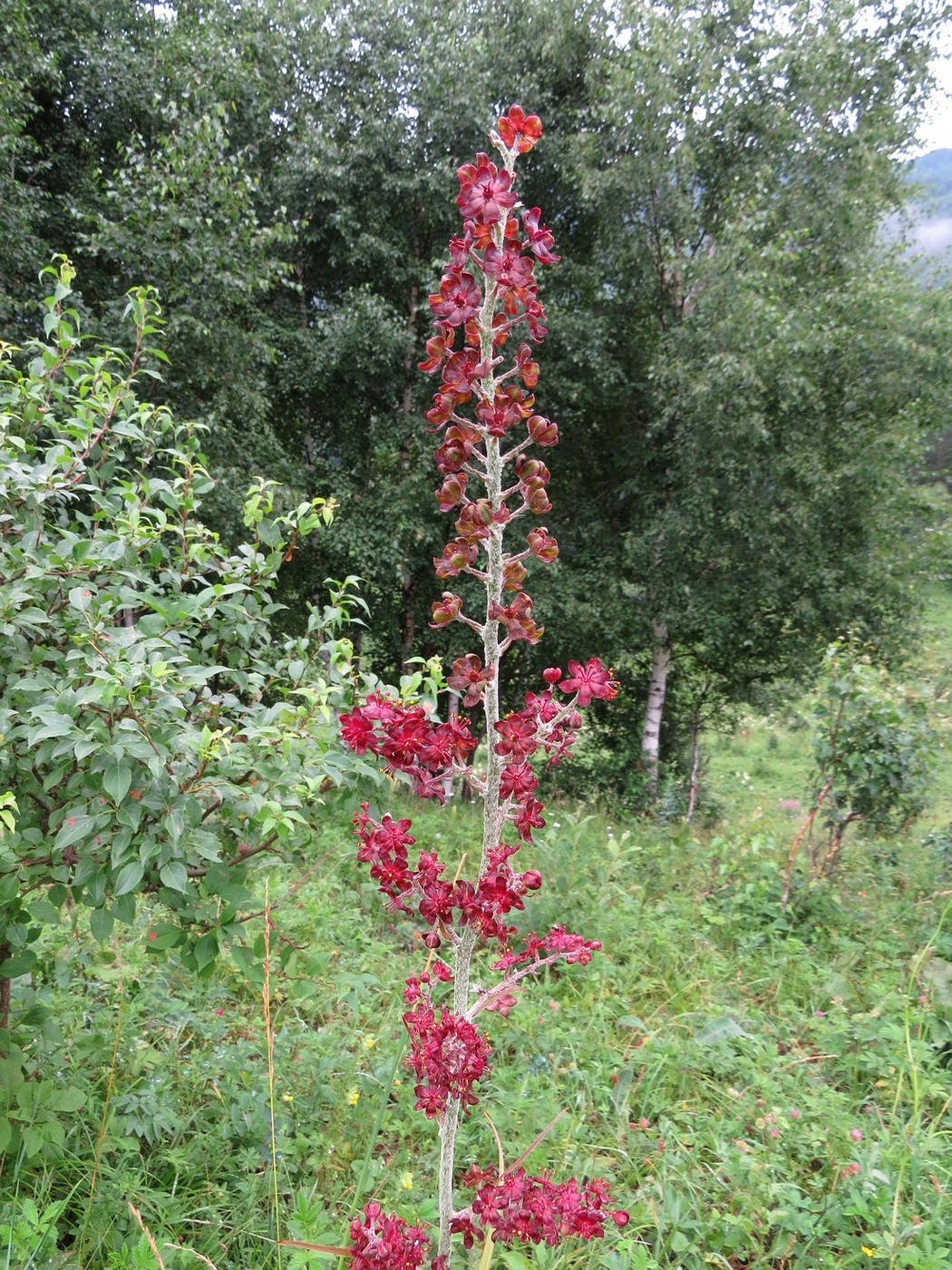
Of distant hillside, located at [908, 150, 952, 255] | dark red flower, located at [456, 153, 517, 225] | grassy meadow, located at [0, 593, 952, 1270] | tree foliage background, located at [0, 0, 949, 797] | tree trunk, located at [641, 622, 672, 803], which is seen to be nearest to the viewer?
dark red flower, located at [456, 153, 517, 225]

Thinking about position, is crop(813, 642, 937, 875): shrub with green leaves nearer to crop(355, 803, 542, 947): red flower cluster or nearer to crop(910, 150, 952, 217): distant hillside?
crop(355, 803, 542, 947): red flower cluster

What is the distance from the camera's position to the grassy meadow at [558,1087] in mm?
2238

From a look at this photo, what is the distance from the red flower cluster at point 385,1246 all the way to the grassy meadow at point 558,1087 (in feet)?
1.57

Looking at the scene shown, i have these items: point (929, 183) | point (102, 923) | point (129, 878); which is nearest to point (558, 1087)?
point (102, 923)

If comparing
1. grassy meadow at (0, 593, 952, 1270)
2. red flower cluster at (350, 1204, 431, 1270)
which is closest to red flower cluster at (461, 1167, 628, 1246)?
red flower cluster at (350, 1204, 431, 1270)

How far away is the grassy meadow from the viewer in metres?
2.24

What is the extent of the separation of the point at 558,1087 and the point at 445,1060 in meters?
1.96

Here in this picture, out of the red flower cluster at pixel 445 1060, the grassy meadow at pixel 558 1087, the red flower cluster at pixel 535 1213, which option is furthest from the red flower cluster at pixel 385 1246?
the grassy meadow at pixel 558 1087

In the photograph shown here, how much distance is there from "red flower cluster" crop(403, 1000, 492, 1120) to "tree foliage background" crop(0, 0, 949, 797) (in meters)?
7.01

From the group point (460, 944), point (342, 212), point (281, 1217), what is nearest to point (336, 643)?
point (460, 944)

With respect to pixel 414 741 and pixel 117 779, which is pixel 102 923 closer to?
pixel 117 779

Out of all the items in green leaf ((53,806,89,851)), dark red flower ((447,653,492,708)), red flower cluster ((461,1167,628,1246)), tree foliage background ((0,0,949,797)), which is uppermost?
tree foliage background ((0,0,949,797))

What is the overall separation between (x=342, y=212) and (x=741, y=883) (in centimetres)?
879

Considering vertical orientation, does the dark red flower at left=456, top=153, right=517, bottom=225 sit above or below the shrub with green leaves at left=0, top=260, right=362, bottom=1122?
above
